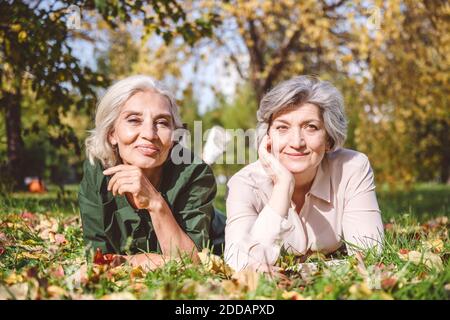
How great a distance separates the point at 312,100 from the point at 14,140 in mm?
4353

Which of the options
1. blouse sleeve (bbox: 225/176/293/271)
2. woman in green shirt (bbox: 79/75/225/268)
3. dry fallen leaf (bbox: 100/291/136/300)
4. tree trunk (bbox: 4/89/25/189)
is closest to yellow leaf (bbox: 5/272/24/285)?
dry fallen leaf (bbox: 100/291/136/300)

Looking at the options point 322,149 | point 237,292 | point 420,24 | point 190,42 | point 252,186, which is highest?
point 420,24

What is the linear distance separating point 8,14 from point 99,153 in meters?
2.18

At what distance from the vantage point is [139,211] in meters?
2.96

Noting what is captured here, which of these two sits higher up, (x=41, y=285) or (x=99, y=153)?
(x=99, y=153)

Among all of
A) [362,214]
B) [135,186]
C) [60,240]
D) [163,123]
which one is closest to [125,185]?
[135,186]

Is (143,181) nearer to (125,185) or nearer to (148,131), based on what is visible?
(125,185)

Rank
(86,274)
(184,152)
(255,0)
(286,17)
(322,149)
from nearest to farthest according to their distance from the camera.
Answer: (86,274) < (322,149) < (184,152) < (255,0) < (286,17)

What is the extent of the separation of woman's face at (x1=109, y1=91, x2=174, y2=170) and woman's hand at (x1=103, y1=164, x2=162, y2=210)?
0.11 meters

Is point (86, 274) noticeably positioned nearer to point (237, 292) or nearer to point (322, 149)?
point (237, 292)

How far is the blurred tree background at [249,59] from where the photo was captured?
4.82 metres

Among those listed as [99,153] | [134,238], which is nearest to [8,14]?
[99,153]

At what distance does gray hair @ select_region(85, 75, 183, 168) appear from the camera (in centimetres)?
Answer: 294

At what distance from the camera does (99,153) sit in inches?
120
